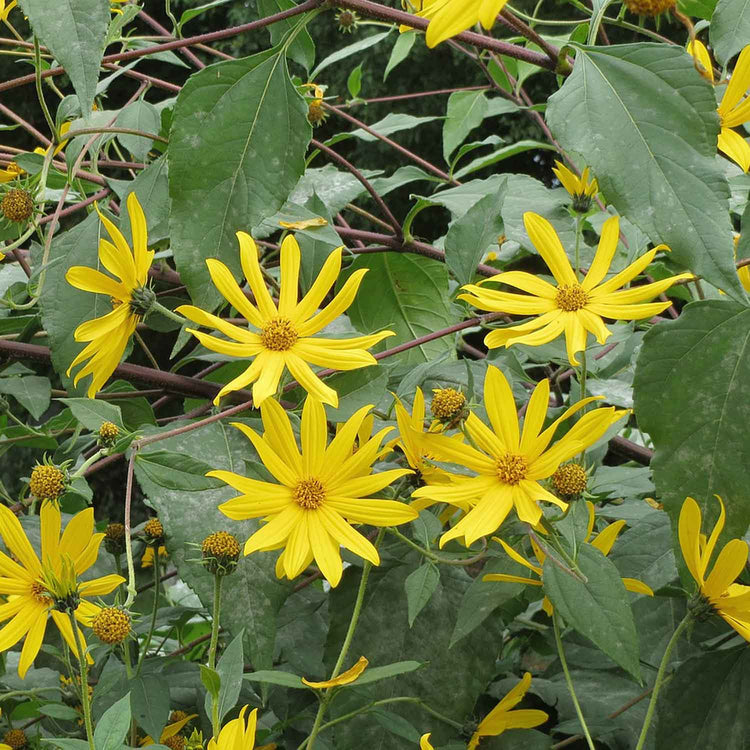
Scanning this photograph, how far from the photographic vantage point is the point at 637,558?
528 millimetres

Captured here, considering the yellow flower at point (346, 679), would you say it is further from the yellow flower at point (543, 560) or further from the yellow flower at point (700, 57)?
the yellow flower at point (700, 57)

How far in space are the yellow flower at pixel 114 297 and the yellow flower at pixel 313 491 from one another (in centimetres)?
12

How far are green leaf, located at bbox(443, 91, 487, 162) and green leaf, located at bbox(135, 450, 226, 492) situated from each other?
600mm

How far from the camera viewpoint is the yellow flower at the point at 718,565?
16.7 inches

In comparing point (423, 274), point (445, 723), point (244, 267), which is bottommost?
point (445, 723)

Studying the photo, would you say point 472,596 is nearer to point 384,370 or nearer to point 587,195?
point 384,370

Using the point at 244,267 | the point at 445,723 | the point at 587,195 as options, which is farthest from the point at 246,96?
the point at 445,723

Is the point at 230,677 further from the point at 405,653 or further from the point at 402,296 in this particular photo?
the point at 402,296

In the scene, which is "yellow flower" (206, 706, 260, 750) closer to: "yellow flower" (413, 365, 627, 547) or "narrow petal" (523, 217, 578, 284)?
"yellow flower" (413, 365, 627, 547)

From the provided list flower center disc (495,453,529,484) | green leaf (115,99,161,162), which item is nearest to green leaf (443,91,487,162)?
green leaf (115,99,161,162)

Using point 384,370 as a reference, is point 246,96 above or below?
above

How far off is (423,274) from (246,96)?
25 centimetres

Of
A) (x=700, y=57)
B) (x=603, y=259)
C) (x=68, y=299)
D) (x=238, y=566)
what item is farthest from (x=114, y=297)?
(x=700, y=57)

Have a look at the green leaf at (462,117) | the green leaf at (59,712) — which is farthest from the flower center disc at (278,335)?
the green leaf at (462,117)
